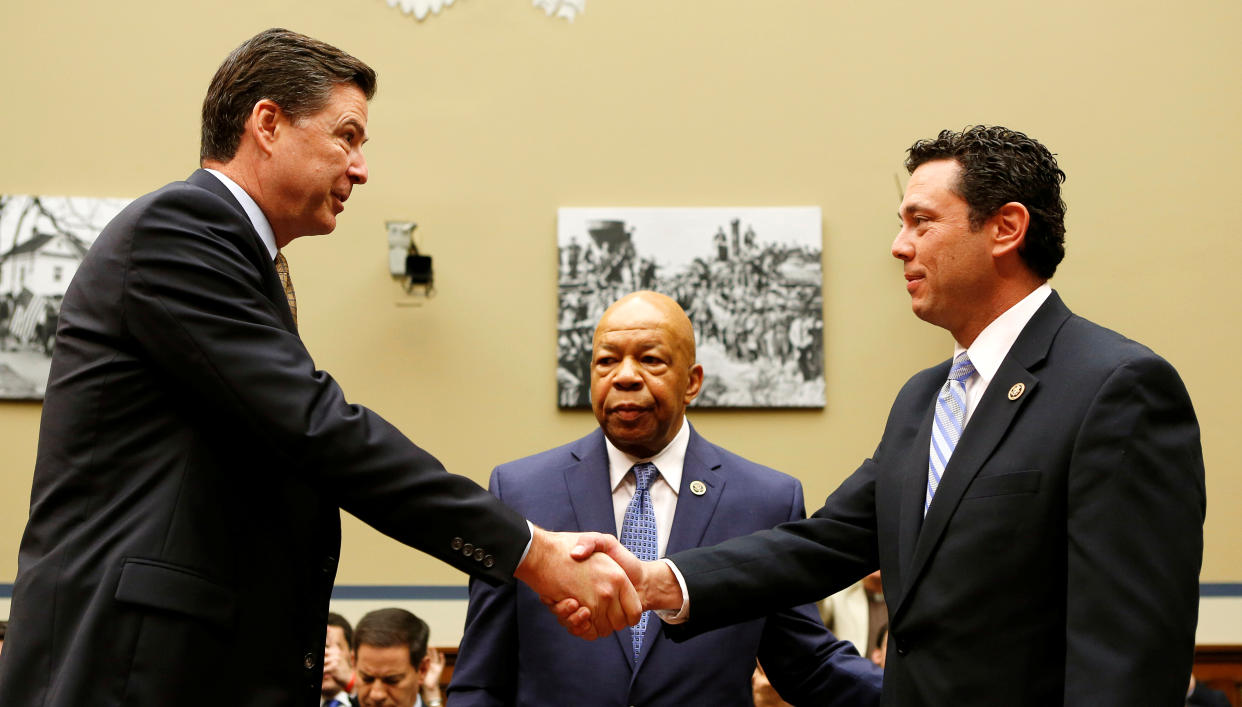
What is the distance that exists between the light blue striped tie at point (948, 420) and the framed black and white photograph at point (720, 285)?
11.2 feet

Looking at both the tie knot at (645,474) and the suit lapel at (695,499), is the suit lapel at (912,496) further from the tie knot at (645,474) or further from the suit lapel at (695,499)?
the tie knot at (645,474)

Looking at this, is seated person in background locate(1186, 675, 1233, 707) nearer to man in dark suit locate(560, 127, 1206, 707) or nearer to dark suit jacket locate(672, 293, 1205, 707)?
man in dark suit locate(560, 127, 1206, 707)

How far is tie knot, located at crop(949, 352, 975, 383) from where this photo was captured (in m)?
2.17

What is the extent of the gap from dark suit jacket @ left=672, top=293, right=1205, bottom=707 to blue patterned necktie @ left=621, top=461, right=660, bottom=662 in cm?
63

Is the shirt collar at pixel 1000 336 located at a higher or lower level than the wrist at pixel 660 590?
higher

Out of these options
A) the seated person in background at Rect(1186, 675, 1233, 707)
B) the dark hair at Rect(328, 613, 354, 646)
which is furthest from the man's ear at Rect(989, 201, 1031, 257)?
the dark hair at Rect(328, 613, 354, 646)

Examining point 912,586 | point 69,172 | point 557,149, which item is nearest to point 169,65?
point 69,172

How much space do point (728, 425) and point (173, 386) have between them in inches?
161

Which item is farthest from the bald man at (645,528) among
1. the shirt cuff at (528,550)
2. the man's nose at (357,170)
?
the man's nose at (357,170)

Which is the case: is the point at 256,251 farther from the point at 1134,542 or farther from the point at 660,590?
the point at 1134,542

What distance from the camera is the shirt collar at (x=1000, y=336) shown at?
6.95 feet

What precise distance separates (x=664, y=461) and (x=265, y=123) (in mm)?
1222

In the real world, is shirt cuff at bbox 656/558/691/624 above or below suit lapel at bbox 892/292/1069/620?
below

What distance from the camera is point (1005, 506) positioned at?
1.89 meters
